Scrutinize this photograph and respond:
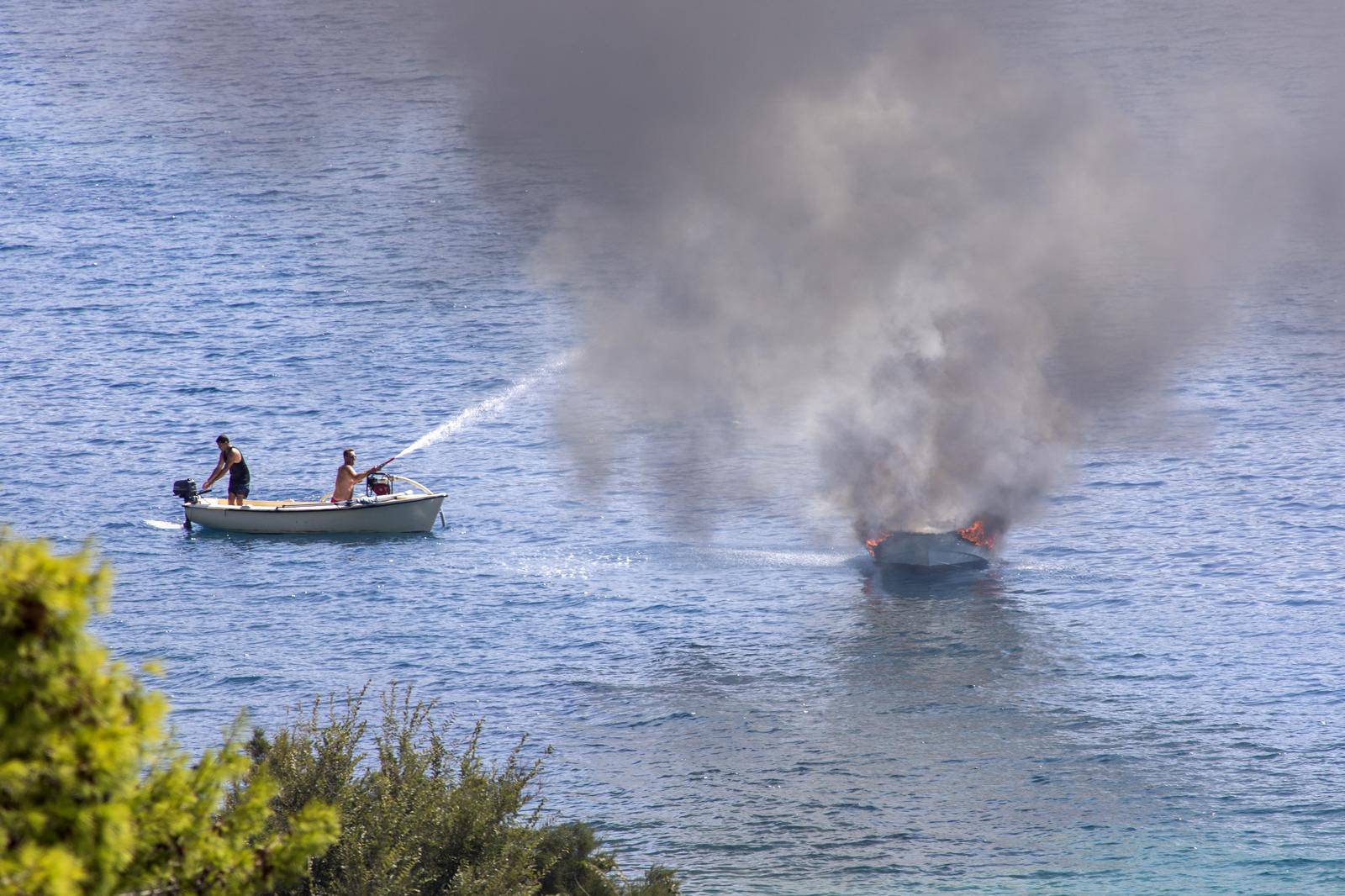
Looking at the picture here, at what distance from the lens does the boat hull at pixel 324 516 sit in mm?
48281

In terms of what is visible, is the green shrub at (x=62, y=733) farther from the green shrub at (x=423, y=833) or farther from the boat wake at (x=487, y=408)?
the boat wake at (x=487, y=408)

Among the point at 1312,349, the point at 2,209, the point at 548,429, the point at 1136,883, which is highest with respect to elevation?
the point at 2,209

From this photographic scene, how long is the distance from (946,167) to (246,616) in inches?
1792

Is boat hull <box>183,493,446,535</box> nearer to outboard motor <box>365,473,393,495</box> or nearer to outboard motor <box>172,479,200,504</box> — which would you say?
outboard motor <box>172,479,200,504</box>

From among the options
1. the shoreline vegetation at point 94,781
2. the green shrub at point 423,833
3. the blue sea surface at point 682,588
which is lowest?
the green shrub at point 423,833

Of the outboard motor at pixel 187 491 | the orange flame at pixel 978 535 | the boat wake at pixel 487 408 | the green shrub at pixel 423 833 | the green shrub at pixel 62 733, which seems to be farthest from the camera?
the boat wake at pixel 487 408

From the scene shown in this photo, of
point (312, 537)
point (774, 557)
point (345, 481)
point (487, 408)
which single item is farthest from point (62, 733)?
point (487, 408)

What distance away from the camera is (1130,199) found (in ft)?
305

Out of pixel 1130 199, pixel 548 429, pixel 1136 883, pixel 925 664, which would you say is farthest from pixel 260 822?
pixel 1130 199

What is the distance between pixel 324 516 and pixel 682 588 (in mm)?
12372

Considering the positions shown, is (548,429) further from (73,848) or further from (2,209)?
(73,848)

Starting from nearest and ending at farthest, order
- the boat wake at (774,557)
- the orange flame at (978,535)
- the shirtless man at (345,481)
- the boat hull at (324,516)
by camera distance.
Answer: the orange flame at (978,535), the boat wake at (774,557), the boat hull at (324,516), the shirtless man at (345,481)

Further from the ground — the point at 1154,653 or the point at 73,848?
the point at 1154,653

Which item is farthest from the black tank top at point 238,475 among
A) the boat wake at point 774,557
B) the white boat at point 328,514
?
the boat wake at point 774,557
